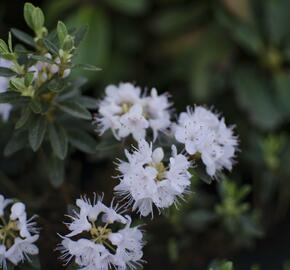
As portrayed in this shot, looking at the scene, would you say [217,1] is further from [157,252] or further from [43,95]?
[43,95]

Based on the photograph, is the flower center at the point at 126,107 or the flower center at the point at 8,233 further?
the flower center at the point at 126,107

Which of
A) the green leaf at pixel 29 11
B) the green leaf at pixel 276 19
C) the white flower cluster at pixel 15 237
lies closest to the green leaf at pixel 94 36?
the green leaf at pixel 276 19

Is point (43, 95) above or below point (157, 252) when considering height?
above

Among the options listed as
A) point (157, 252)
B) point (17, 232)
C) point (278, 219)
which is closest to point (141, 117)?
point (17, 232)

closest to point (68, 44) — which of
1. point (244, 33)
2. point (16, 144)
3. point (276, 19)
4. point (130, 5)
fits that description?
point (16, 144)

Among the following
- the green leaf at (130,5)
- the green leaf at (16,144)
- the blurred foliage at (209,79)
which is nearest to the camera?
the green leaf at (16,144)

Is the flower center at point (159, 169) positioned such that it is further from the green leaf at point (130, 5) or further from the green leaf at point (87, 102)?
the green leaf at point (130, 5)

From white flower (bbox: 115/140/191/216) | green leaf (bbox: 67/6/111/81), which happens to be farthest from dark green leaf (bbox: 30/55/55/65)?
green leaf (bbox: 67/6/111/81)
